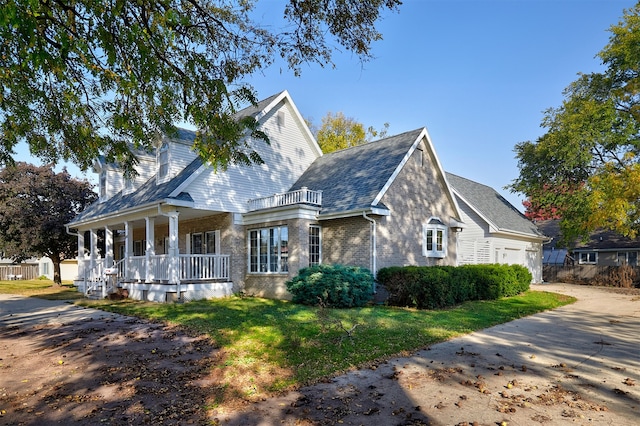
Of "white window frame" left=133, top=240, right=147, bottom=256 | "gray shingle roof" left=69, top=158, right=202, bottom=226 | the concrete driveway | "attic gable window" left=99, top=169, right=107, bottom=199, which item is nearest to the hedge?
"gray shingle roof" left=69, top=158, right=202, bottom=226

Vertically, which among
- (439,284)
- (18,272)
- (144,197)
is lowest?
(18,272)

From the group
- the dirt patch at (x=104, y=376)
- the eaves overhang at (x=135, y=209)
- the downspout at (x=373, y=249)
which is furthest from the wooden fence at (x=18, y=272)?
the downspout at (x=373, y=249)

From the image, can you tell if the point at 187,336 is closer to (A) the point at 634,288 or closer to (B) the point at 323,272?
(B) the point at 323,272

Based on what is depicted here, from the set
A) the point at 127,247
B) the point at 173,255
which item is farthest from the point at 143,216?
the point at 173,255

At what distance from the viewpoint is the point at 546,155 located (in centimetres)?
Answer: 2798

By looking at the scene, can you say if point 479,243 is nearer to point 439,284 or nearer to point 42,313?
point 439,284

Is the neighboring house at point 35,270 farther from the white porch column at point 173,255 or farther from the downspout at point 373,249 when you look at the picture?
the downspout at point 373,249

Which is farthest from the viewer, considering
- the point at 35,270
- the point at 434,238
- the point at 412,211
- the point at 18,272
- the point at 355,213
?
the point at 35,270

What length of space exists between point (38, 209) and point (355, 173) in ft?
62.0

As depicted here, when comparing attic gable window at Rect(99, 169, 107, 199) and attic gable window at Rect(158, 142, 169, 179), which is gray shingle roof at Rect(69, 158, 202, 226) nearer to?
attic gable window at Rect(99, 169, 107, 199)

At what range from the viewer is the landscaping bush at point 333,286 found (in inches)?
487

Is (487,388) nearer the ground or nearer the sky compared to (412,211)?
nearer the ground

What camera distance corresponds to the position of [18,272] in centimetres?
3550

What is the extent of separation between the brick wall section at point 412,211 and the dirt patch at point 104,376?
333 inches
